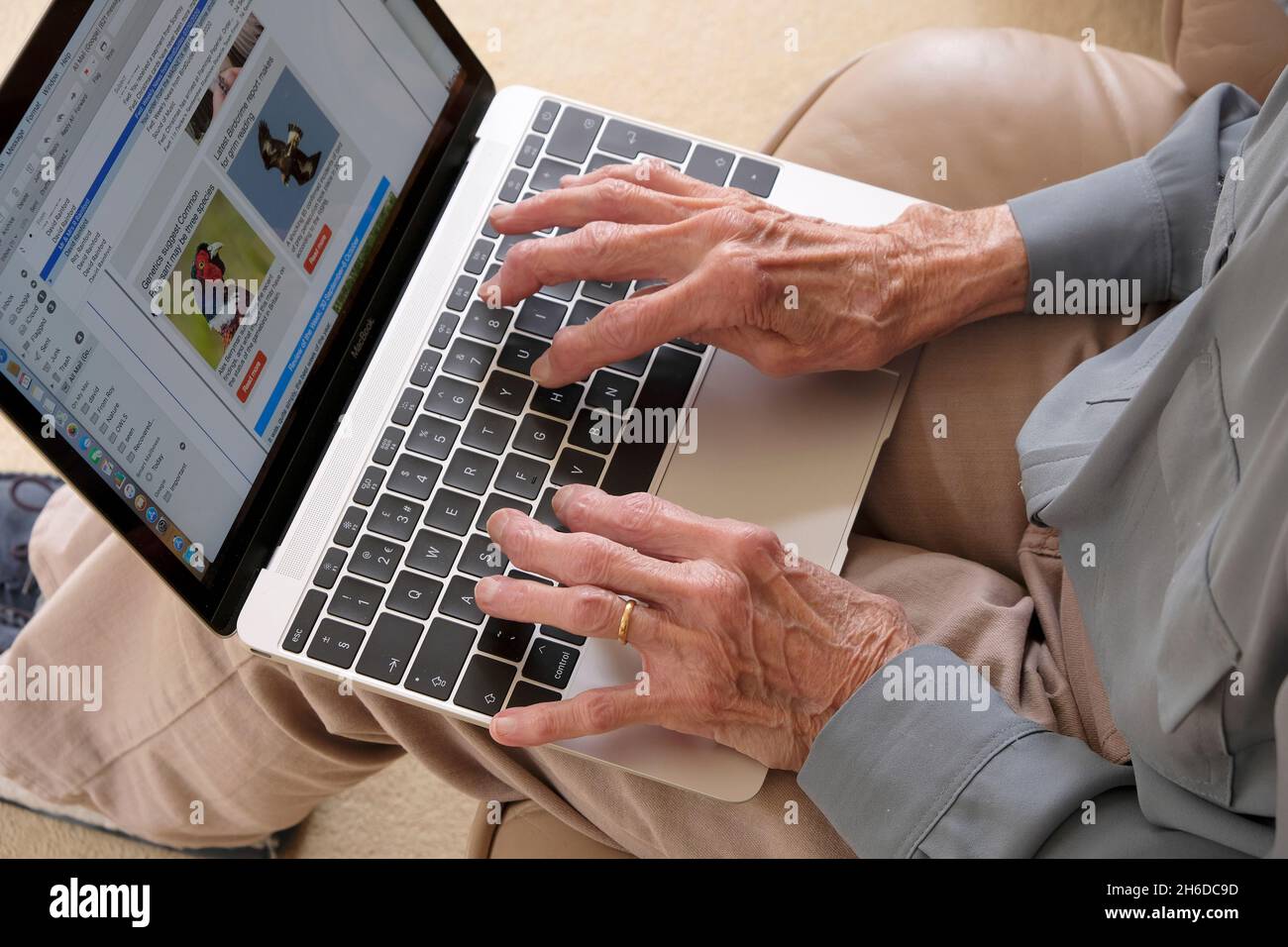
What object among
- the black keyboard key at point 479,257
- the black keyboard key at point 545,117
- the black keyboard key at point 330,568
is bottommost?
the black keyboard key at point 330,568

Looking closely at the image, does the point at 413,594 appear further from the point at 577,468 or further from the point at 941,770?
the point at 941,770

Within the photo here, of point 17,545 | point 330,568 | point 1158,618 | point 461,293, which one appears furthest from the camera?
point 17,545

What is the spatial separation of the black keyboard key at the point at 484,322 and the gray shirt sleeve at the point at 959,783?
0.36 m

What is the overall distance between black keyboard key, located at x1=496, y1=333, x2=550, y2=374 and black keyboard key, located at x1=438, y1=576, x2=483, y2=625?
0.54 feet

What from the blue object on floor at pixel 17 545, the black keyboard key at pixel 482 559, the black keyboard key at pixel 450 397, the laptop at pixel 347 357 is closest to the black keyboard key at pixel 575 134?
the laptop at pixel 347 357

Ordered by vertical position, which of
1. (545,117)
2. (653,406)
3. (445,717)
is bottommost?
(445,717)

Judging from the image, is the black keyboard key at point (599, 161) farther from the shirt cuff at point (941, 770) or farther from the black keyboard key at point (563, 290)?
the shirt cuff at point (941, 770)

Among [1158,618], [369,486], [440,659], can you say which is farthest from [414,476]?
[1158,618]

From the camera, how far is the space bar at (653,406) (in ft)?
2.70

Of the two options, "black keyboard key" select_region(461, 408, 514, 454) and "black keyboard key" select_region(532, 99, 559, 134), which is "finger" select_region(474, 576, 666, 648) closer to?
"black keyboard key" select_region(461, 408, 514, 454)

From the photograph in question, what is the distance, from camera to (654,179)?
876 millimetres

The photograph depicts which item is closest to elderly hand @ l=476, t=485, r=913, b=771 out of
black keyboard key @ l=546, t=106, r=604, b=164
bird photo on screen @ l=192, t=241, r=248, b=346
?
bird photo on screen @ l=192, t=241, r=248, b=346

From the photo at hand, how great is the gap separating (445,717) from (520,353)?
0.87 ft
